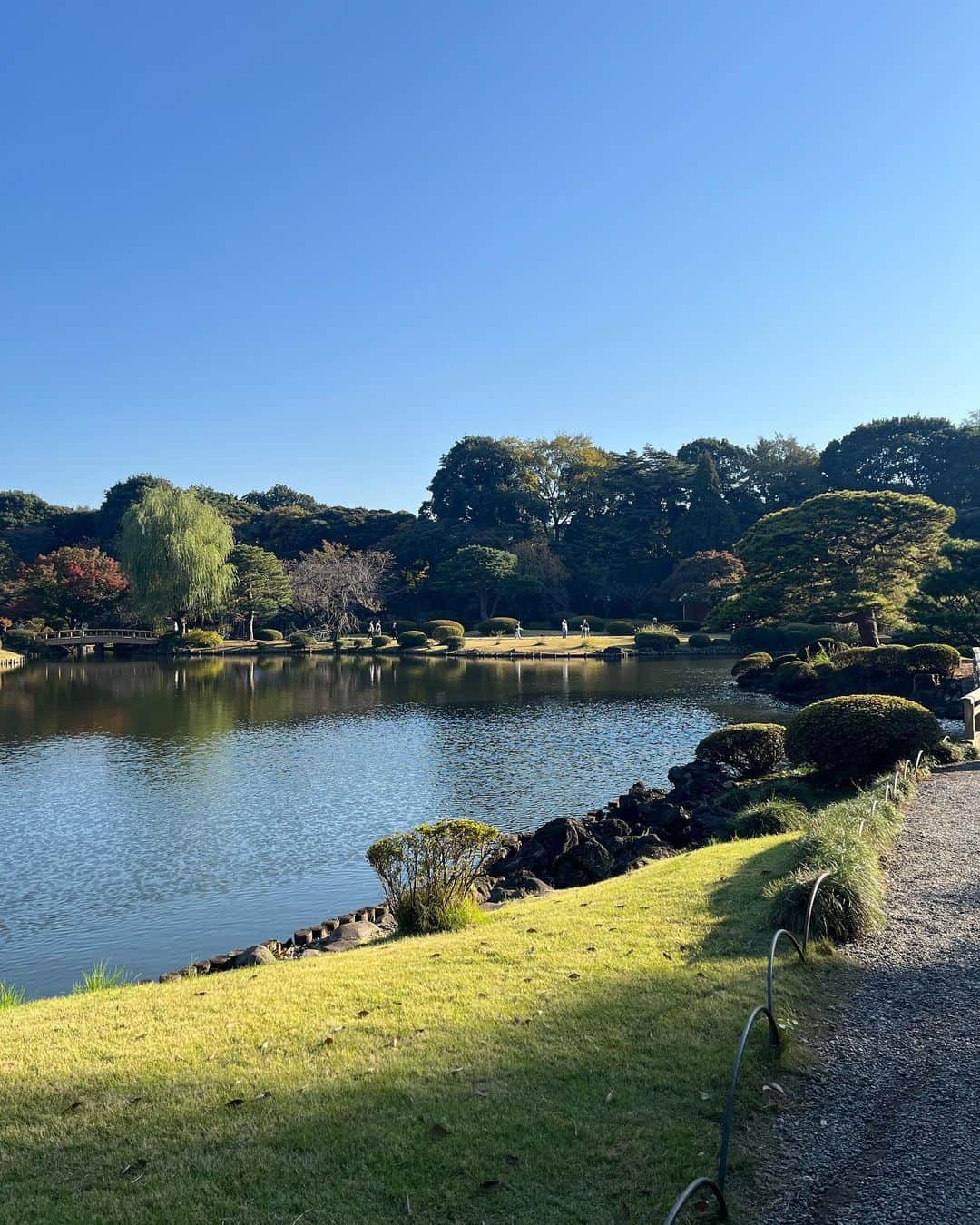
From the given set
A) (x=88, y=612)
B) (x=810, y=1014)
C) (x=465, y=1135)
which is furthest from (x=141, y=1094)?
(x=88, y=612)

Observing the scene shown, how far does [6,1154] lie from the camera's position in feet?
13.4

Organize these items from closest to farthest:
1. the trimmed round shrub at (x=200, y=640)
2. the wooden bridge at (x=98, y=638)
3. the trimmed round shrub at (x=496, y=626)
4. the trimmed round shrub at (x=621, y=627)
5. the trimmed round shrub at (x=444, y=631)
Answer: the trimmed round shrub at (x=200, y=640), the wooden bridge at (x=98, y=638), the trimmed round shrub at (x=444, y=631), the trimmed round shrub at (x=621, y=627), the trimmed round shrub at (x=496, y=626)

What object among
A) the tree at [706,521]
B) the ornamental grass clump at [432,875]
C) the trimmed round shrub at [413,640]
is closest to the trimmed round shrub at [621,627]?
the tree at [706,521]

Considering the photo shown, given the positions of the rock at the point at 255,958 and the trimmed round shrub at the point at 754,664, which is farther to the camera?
the trimmed round shrub at the point at 754,664

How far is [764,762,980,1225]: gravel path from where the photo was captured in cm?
372

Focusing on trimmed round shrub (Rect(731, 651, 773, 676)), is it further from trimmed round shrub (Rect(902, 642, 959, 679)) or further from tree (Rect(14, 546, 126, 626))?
tree (Rect(14, 546, 126, 626))

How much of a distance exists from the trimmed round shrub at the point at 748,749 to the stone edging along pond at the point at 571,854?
1.06m

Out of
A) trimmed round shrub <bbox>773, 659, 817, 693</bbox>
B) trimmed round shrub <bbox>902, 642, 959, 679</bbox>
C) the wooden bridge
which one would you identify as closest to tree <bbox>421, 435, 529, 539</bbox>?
the wooden bridge

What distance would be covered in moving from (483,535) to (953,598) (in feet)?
152

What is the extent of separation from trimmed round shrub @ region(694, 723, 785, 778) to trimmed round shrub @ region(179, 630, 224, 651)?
46.1 metres

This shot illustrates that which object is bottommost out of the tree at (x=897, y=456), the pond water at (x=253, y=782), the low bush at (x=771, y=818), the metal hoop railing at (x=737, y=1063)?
the pond water at (x=253, y=782)

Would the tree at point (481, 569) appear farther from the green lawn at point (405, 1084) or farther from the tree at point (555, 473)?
the green lawn at point (405, 1084)

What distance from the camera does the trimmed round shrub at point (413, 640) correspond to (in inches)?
2330

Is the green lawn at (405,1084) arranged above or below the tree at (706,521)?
below
